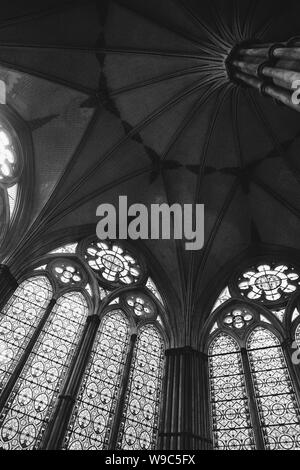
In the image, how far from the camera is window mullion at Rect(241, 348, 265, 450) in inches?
333

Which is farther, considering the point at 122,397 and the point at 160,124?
the point at 160,124

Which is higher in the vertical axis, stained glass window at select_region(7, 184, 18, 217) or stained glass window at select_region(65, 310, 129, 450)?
stained glass window at select_region(7, 184, 18, 217)

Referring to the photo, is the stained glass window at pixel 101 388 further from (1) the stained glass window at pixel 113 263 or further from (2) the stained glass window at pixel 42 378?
(1) the stained glass window at pixel 113 263

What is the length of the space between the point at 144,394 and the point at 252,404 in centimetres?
247

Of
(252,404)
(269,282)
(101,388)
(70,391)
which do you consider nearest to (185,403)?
(252,404)

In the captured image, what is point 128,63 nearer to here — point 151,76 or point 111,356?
point 151,76

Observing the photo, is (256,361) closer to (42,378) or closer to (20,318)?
(42,378)

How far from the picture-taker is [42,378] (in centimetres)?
874

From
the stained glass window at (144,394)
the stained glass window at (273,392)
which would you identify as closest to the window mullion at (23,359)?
the stained glass window at (144,394)

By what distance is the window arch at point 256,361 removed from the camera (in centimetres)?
868

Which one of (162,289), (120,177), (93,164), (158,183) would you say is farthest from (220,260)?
(93,164)

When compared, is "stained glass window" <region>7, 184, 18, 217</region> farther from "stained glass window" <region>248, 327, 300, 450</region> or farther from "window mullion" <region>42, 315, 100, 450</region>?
"stained glass window" <region>248, 327, 300, 450</region>

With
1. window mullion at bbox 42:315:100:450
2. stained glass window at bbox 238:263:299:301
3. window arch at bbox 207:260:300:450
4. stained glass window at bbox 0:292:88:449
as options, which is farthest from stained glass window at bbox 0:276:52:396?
stained glass window at bbox 238:263:299:301

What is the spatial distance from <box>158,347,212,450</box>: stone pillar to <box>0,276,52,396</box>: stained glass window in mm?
3423
